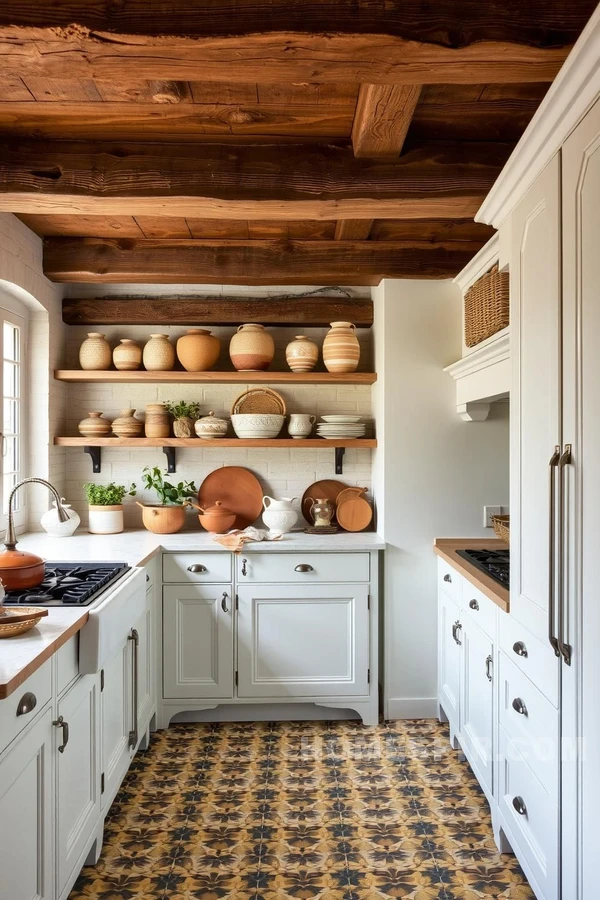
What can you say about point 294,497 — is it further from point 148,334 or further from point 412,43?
point 412,43

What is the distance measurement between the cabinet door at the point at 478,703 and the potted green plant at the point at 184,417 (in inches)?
69.9

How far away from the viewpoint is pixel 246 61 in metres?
1.63

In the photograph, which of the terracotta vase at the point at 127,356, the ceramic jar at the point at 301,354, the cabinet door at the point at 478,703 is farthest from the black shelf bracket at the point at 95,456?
the cabinet door at the point at 478,703

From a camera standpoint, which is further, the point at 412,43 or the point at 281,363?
the point at 281,363

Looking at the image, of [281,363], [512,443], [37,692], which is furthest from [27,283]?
[512,443]

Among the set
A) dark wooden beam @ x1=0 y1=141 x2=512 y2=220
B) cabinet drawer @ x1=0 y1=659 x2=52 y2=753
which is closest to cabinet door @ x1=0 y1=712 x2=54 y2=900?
cabinet drawer @ x1=0 y1=659 x2=52 y2=753

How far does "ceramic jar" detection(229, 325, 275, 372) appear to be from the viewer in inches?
138

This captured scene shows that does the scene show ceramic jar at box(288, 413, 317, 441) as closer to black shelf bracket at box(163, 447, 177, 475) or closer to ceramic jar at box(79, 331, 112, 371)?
black shelf bracket at box(163, 447, 177, 475)

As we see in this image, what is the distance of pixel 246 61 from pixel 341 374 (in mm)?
1985

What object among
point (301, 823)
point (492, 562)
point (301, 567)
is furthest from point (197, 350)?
point (301, 823)

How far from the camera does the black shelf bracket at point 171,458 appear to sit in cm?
369

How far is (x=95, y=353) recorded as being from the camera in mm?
3549

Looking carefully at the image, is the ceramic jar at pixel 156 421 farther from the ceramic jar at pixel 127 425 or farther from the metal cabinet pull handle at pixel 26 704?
the metal cabinet pull handle at pixel 26 704

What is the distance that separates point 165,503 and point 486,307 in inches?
76.8
